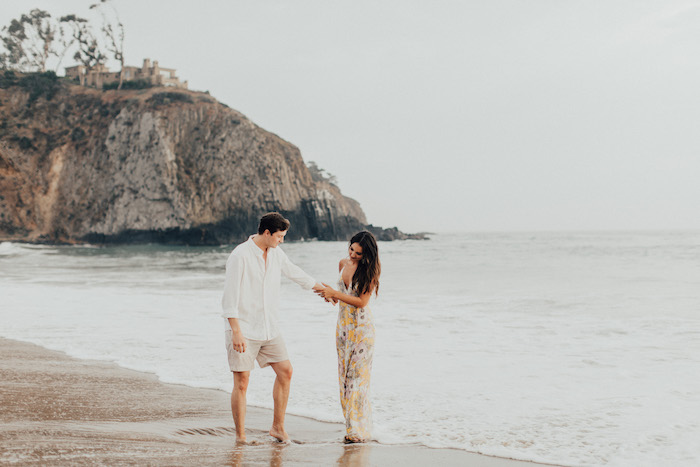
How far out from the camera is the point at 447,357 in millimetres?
7125

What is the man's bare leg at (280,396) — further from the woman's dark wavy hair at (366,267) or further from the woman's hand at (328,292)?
the woman's dark wavy hair at (366,267)

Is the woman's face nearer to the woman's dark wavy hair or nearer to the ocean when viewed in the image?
the woman's dark wavy hair

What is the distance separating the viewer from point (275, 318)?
12.5 feet

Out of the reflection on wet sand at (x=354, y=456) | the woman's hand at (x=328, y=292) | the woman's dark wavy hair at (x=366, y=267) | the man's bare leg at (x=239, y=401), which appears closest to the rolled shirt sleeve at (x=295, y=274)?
the woman's hand at (x=328, y=292)

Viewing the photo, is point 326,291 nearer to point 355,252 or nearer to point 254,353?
point 355,252

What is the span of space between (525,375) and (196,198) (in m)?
53.3

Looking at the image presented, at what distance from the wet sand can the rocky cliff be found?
51732 mm

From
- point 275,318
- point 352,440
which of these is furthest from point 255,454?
point 275,318

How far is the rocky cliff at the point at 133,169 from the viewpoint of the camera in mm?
55531

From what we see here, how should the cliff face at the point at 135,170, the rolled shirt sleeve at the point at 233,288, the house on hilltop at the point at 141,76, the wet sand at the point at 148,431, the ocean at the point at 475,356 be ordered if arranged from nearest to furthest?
the wet sand at the point at 148,431 → the rolled shirt sleeve at the point at 233,288 → the ocean at the point at 475,356 → the cliff face at the point at 135,170 → the house on hilltop at the point at 141,76

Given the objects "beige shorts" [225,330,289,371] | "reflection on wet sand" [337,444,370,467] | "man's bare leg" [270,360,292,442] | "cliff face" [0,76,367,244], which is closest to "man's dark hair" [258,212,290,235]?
"beige shorts" [225,330,289,371]

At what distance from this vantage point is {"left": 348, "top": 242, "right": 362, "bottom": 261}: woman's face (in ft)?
12.7

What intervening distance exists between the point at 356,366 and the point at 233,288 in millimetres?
1069

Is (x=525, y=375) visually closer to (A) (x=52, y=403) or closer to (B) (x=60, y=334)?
(A) (x=52, y=403)
